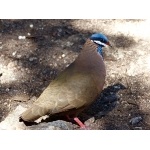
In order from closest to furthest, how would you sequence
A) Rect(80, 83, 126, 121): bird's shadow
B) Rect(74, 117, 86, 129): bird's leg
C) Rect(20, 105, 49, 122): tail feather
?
Rect(20, 105, 49, 122): tail feather, Rect(74, 117, 86, 129): bird's leg, Rect(80, 83, 126, 121): bird's shadow

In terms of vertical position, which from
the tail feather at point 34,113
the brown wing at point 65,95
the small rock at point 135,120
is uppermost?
the brown wing at point 65,95

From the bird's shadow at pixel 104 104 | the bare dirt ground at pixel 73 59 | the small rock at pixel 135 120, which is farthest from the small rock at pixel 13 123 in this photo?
the small rock at pixel 135 120

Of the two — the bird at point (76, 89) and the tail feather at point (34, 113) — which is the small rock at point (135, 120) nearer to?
the bird at point (76, 89)

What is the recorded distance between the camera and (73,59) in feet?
17.3

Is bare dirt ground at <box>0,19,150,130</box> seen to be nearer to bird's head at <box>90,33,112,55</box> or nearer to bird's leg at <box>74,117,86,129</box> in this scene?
bird's leg at <box>74,117,86,129</box>

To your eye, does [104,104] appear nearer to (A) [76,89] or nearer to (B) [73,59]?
(A) [76,89]

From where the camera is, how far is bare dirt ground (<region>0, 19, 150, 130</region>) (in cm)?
445

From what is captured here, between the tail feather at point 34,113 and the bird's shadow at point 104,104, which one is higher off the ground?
the tail feather at point 34,113

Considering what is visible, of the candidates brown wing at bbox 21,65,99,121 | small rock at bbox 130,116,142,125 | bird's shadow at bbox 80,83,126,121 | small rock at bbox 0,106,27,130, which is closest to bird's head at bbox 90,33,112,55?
brown wing at bbox 21,65,99,121

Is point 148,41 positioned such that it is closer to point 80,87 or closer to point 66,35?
point 66,35

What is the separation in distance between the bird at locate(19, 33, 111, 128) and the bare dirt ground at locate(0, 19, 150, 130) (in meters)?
0.44

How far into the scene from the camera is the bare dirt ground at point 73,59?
445 cm

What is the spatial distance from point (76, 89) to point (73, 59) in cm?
136

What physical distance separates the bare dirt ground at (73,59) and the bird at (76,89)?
0.44 m
